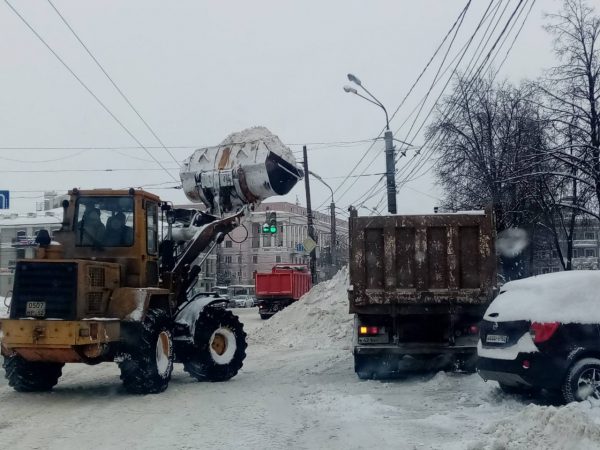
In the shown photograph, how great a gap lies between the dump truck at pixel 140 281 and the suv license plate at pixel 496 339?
493cm

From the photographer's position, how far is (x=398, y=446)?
6961mm

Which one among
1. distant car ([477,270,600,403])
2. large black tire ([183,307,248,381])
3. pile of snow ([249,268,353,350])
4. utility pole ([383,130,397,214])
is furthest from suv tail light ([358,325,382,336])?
utility pole ([383,130,397,214])

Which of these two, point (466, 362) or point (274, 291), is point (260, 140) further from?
point (274, 291)

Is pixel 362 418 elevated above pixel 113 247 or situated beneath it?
situated beneath

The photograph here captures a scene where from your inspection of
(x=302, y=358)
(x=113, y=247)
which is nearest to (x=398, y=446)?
(x=113, y=247)

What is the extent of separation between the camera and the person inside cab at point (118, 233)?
11.6 meters

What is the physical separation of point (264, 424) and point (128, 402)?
274 cm

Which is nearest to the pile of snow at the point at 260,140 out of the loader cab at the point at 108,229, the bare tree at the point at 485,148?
Answer: the loader cab at the point at 108,229

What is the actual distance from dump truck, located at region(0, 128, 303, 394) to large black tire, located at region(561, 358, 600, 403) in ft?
19.3

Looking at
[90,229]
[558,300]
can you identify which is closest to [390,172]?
[90,229]

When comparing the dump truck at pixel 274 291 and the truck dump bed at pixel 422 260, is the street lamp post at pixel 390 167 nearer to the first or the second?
the truck dump bed at pixel 422 260

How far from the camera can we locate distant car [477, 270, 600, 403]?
829cm

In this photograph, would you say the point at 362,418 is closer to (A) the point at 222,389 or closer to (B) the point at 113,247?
(A) the point at 222,389

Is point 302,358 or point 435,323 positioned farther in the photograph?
point 302,358
